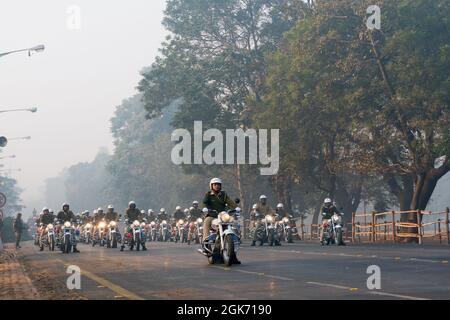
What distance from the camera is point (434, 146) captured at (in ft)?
126

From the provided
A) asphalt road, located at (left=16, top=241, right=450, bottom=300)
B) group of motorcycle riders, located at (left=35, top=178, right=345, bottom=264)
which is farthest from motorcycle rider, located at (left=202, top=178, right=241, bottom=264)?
group of motorcycle riders, located at (left=35, top=178, right=345, bottom=264)

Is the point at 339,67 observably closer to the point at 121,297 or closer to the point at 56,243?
the point at 56,243

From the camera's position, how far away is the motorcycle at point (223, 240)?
19311 mm

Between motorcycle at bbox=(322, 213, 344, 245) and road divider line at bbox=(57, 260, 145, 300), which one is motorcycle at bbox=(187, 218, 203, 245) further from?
road divider line at bbox=(57, 260, 145, 300)

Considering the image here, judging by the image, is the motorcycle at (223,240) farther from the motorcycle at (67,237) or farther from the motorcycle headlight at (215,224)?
the motorcycle at (67,237)

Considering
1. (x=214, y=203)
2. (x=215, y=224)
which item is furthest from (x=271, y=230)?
(x=215, y=224)

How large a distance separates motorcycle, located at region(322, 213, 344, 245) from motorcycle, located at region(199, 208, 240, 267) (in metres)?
12.9

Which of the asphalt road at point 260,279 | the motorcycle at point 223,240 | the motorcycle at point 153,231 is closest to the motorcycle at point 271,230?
the asphalt road at point 260,279

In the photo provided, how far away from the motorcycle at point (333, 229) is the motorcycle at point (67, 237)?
395 inches

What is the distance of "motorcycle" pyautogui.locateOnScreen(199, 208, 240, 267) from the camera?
19.3m

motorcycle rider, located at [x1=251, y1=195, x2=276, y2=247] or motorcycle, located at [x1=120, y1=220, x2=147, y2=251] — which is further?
motorcycle rider, located at [x1=251, y1=195, x2=276, y2=247]
